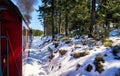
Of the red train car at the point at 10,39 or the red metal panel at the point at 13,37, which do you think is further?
the red metal panel at the point at 13,37

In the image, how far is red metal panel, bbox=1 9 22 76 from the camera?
666 cm

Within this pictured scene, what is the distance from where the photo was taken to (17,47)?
730 cm

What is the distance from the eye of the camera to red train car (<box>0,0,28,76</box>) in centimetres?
654

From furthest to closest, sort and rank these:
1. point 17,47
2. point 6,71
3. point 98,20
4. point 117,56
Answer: point 98,20 < point 117,56 < point 17,47 < point 6,71

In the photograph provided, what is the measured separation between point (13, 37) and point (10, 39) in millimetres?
134

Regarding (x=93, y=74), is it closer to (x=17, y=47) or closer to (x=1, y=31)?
(x=17, y=47)

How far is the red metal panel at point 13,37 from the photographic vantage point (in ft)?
21.8

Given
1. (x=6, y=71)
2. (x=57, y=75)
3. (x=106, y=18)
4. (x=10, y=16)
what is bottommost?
(x=57, y=75)

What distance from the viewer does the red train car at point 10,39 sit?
6539 millimetres

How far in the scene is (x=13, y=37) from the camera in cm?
704

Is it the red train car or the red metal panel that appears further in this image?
the red metal panel

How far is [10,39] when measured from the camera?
22.8 ft

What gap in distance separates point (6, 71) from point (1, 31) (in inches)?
48.2

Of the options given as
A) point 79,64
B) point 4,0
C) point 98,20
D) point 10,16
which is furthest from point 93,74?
point 98,20
